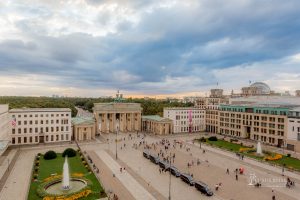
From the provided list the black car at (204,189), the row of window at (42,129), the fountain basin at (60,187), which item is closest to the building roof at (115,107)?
the row of window at (42,129)

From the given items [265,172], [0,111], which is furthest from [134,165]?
[0,111]

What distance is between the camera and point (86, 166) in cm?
5991

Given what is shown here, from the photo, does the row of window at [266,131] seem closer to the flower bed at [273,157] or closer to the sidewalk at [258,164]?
the flower bed at [273,157]

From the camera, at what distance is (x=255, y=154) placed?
246 ft

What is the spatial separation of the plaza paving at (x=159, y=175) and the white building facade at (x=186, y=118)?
118 ft

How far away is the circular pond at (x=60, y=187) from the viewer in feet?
147

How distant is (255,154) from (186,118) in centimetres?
4760

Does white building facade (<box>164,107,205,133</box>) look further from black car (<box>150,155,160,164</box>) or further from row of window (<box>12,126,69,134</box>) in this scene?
black car (<box>150,155,160,164</box>)

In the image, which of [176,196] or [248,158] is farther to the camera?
[248,158]

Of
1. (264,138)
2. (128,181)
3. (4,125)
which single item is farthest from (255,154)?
(4,125)

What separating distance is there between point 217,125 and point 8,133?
277ft

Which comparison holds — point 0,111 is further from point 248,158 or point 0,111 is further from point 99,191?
point 248,158

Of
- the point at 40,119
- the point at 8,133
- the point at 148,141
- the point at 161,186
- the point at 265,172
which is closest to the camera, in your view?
the point at 161,186

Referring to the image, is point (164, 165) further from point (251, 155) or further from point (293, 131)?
point (293, 131)
